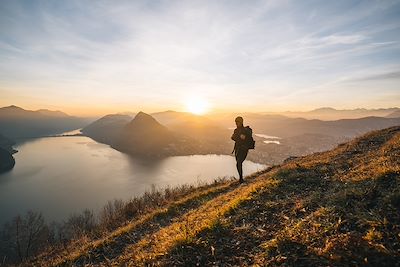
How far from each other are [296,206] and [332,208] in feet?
5.22

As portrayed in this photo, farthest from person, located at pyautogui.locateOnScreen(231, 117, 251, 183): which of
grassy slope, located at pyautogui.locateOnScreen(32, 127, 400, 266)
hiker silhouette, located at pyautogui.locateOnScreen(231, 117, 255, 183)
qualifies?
grassy slope, located at pyautogui.locateOnScreen(32, 127, 400, 266)

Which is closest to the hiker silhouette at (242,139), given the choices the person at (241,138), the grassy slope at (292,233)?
the person at (241,138)

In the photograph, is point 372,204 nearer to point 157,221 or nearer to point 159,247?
point 159,247

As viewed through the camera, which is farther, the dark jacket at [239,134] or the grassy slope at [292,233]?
the dark jacket at [239,134]

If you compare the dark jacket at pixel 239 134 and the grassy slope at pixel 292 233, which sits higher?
the dark jacket at pixel 239 134

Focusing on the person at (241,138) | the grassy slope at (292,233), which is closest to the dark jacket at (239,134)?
the person at (241,138)

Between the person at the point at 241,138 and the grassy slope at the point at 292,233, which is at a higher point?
the person at the point at 241,138

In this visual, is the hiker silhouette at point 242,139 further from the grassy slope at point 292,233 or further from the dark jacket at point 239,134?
the grassy slope at point 292,233

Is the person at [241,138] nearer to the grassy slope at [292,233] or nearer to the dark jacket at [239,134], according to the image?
the dark jacket at [239,134]

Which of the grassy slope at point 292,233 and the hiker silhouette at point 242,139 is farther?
the hiker silhouette at point 242,139

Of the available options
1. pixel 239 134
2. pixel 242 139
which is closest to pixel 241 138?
pixel 242 139

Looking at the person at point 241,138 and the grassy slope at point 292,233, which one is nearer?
the grassy slope at point 292,233

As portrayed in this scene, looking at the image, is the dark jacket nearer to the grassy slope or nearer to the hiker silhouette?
the hiker silhouette

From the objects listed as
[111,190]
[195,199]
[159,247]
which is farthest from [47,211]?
[159,247]
